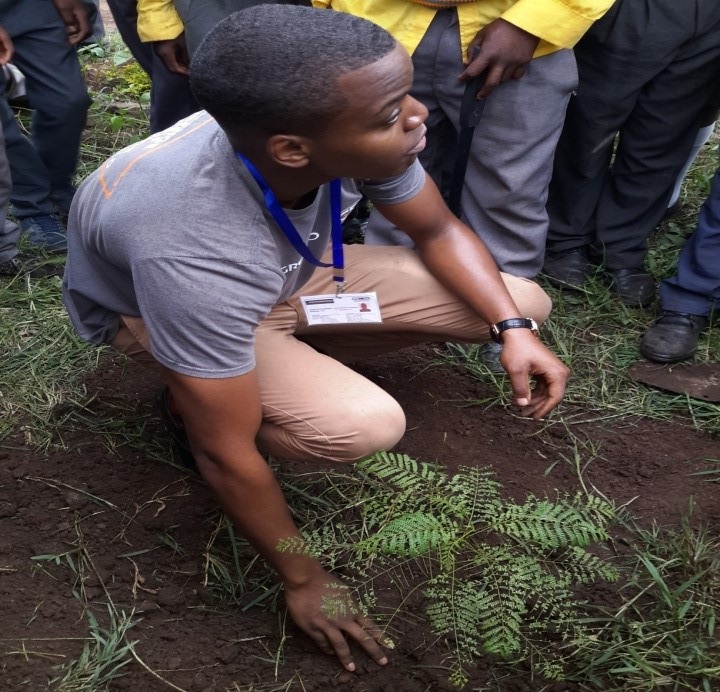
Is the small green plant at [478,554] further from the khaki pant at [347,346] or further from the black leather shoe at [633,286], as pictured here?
the black leather shoe at [633,286]

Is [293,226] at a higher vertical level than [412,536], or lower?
higher

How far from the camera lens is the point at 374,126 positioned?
1.74m

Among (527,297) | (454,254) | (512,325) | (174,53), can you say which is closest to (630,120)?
(527,297)

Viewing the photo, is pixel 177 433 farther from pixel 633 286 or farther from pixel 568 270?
pixel 633 286

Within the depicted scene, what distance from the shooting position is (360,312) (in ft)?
7.97

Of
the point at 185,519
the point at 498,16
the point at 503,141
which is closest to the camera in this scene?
the point at 185,519

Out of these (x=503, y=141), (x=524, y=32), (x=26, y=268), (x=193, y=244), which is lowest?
(x=26, y=268)

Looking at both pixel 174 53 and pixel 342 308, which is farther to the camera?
pixel 174 53

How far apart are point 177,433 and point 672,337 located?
176 cm

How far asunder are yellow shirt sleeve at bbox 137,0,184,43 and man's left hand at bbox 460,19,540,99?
1.09 meters

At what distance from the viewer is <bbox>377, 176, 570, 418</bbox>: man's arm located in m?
2.15

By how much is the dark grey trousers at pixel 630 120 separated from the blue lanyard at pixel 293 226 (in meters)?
1.34

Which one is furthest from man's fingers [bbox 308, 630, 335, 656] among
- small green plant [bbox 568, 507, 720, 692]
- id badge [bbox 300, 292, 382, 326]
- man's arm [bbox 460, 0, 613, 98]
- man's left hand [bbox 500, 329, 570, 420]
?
man's arm [bbox 460, 0, 613, 98]

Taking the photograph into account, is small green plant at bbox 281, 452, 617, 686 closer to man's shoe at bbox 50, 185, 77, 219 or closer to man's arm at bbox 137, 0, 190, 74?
man's arm at bbox 137, 0, 190, 74
